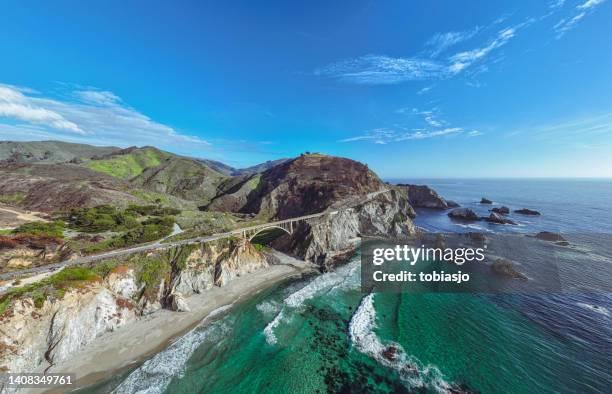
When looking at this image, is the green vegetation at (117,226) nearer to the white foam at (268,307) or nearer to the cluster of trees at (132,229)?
the cluster of trees at (132,229)

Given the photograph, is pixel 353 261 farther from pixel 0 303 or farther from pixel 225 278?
pixel 0 303

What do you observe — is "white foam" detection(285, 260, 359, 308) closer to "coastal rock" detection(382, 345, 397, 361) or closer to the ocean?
the ocean

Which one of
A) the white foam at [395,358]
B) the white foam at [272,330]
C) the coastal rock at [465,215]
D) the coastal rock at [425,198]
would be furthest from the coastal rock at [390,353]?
the coastal rock at [425,198]

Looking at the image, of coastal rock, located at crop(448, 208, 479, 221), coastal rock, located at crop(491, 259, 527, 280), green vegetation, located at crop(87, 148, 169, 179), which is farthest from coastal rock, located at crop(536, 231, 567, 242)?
green vegetation, located at crop(87, 148, 169, 179)

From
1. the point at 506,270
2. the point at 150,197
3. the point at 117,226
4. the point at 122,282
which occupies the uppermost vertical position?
the point at 150,197

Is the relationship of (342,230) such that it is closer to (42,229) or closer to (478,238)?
(478,238)

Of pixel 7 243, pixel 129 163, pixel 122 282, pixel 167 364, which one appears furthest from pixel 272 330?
pixel 129 163
